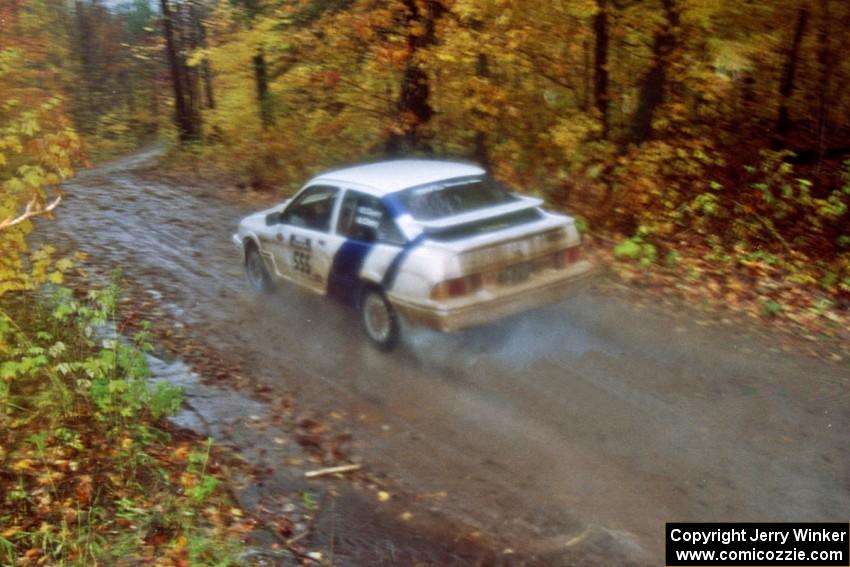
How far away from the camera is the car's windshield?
25.0 feet

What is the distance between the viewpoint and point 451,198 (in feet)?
25.6

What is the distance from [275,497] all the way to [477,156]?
387 inches

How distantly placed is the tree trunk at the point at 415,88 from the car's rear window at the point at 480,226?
5.81 meters

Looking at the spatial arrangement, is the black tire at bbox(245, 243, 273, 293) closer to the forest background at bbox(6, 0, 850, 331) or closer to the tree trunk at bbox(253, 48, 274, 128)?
the forest background at bbox(6, 0, 850, 331)

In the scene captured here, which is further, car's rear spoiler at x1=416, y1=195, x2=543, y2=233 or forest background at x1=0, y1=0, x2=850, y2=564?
car's rear spoiler at x1=416, y1=195, x2=543, y2=233

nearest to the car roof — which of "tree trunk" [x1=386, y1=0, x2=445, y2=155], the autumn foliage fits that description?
the autumn foliage

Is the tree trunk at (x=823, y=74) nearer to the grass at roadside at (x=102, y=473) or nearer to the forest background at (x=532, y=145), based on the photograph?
the forest background at (x=532, y=145)

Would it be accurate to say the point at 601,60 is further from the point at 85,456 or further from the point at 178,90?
the point at 178,90

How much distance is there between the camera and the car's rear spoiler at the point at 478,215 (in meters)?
7.26

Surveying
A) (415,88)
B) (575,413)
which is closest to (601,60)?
(415,88)

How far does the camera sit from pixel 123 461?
5.77 meters

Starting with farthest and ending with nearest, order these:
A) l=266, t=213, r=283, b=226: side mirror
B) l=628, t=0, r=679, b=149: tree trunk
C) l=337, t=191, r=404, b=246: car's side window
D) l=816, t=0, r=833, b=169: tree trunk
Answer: l=816, t=0, r=833, b=169: tree trunk < l=628, t=0, r=679, b=149: tree trunk < l=266, t=213, r=283, b=226: side mirror < l=337, t=191, r=404, b=246: car's side window

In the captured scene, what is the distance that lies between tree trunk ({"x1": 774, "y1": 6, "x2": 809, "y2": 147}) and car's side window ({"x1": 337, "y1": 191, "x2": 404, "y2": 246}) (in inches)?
344

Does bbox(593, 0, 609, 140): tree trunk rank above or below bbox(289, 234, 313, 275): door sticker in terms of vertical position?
above
